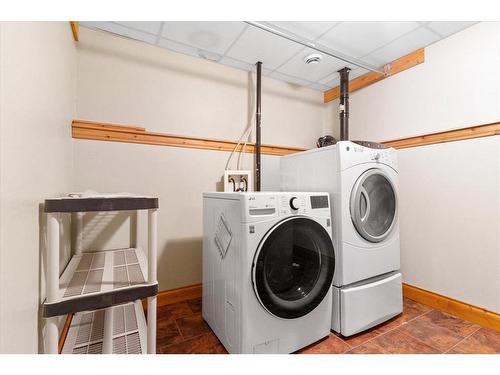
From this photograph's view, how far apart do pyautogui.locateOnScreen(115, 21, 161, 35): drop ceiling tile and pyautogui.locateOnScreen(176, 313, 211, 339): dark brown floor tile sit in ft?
6.81

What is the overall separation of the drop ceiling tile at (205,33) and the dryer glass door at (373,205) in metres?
1.41

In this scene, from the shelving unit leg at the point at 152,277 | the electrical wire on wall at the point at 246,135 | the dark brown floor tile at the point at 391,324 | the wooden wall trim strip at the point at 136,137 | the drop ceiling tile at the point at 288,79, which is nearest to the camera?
the shelving unit leg at the point at 152,277

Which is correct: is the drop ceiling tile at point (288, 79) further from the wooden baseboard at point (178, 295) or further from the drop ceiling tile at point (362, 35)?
the wooden baseboard at point (178, 295)

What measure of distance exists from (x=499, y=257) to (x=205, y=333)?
1937 mm

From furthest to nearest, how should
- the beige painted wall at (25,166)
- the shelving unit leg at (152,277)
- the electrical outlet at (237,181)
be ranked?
1. the electrical outlet at (237,181)
2. the shelving unit leg at (152,277)
3. the beige painted wall at (25,166)

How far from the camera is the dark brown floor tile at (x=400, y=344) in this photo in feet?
4.16

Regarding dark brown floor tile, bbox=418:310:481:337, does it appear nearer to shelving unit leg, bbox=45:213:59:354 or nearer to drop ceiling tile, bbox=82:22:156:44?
shelving unit leg, bbox=45:213:59:354

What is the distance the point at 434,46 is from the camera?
5.93 feet

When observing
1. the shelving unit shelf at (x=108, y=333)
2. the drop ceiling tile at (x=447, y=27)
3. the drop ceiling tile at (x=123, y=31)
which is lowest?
the shelving unit shelf at (x=108, y=333)

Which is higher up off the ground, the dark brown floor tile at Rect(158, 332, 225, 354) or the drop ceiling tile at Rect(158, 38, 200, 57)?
the drop ceiling tile at Rect(158, 38, 200, 57)

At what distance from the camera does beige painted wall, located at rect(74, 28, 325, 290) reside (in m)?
1.65

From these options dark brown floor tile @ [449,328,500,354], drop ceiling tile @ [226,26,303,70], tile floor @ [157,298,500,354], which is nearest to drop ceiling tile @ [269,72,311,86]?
drop ceiling tile @ [226,26,303,70]

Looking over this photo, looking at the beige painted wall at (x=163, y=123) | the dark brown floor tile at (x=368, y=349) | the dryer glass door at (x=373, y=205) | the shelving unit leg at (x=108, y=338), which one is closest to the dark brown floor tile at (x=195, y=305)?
the beige painted wall at (x=163, y=123)
